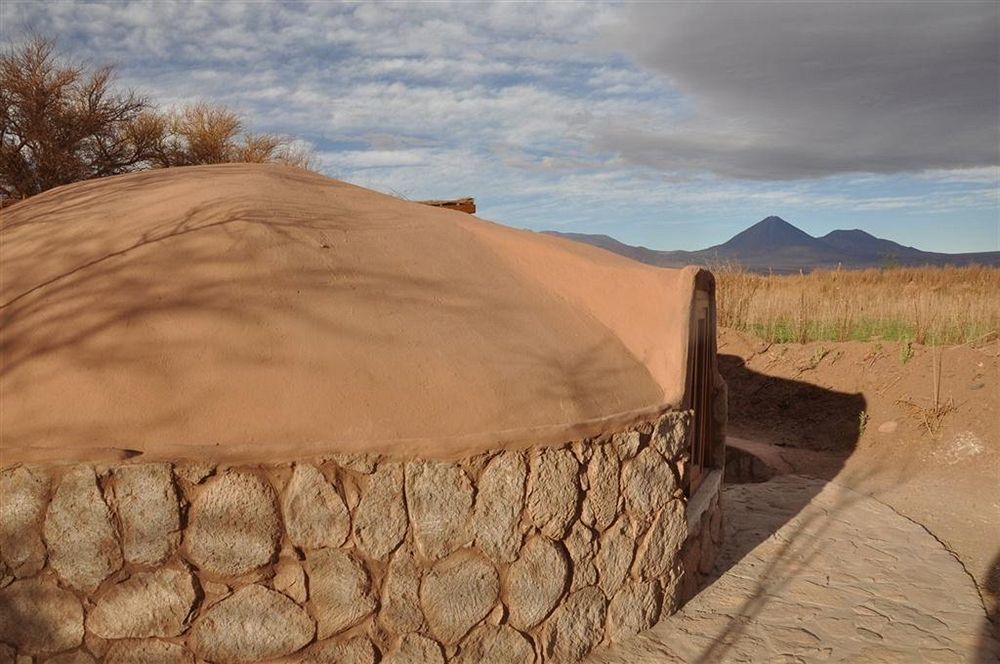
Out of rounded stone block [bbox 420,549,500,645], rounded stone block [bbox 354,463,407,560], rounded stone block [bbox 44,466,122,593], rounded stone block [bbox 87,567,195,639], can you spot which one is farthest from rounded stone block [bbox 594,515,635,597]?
rounded stone block [bbox 44,466,122,593]

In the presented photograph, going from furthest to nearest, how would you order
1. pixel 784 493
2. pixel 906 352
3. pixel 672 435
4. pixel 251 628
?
pixel 906 352 → pixel 784 493 → pixel 672 435 → pixel 251 628

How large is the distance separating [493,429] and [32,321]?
6.73ft

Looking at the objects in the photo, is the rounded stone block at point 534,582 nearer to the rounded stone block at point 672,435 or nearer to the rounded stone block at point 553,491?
the rounded stone block at point 553,491

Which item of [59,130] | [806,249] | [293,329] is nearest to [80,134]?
[59,130]

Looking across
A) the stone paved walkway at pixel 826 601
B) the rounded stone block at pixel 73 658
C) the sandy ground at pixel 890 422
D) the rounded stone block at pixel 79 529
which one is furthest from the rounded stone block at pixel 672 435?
the sandy ground at pixel 890 422

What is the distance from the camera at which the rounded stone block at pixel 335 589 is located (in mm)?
3090

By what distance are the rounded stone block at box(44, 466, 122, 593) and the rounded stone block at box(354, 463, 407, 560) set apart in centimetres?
92

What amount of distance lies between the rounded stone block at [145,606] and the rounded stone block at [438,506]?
90 cm

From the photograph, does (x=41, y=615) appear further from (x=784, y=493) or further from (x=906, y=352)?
(x=906, y=352)

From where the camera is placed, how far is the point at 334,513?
308 cm

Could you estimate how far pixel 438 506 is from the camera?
127 inches

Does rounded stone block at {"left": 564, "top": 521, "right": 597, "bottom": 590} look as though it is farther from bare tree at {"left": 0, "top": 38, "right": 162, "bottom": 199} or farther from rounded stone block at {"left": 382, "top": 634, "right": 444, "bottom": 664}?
bare tree at {"left": 0, "top": 38, "right": 162, "bottom": 199}

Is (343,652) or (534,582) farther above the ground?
(534,582)

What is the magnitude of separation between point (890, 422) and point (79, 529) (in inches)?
332
